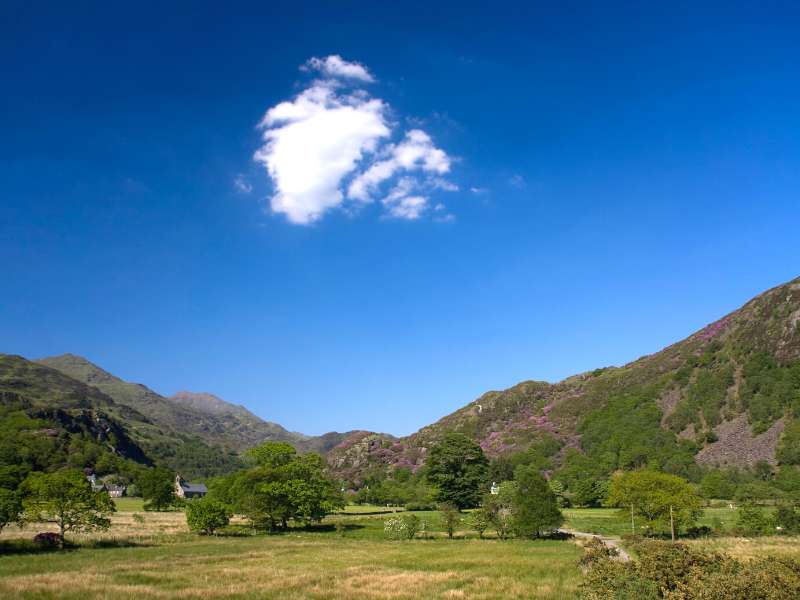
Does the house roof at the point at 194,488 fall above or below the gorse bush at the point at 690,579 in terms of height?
below

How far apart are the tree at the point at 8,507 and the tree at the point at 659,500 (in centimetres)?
6533

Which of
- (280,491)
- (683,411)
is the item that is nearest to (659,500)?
(280,491)

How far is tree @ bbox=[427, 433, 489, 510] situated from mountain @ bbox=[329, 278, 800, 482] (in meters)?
40.9

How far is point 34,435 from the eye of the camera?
195125 millimetres

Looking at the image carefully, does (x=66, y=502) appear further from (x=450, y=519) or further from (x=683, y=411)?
(x=683, y=411)

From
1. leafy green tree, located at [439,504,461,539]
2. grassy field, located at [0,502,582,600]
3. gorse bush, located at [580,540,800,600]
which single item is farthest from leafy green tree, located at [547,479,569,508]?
gorse bush, located at [580,540,800,600]

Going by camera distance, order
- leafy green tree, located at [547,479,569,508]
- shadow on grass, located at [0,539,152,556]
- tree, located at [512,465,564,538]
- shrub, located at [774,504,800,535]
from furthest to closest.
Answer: leafy green tree, located at [547,479,569,508], tree, located at [512,465,564,538], shrub, located at [774,504,800,535], shadow on grass, located at [0,539,152,556]

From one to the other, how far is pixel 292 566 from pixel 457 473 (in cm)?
7100

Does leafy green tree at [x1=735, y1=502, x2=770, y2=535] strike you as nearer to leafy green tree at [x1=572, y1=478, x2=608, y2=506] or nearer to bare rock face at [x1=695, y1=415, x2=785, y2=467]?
leafy green tree at [x1=572, y1=478, x2=608, y2=506]

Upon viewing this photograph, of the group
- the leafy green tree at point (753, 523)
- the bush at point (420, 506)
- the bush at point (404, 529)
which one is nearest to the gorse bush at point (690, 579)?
the leafy green tree at point (753, 523)

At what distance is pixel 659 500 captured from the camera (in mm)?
58938

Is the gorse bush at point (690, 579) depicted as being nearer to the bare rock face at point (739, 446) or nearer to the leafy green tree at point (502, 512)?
the leafy green tree at point (502, 512)

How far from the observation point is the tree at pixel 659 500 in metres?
58.3

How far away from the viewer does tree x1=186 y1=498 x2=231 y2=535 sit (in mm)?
65000
